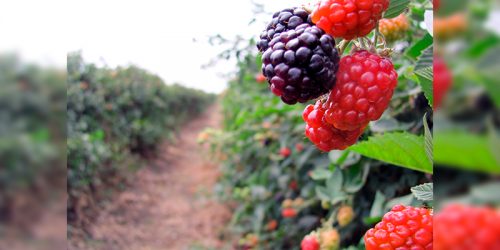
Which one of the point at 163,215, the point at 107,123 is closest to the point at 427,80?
the point at 163,215

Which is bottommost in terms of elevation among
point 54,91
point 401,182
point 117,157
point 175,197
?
point 175,197

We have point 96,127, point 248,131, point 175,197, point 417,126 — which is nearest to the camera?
point 417,126

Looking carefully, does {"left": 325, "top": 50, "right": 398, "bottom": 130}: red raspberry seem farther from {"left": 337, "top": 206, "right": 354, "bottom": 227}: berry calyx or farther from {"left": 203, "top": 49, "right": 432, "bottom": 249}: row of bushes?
{"left": 337, "top": 206, "right": 354, "bottom": 227}: berry calyx

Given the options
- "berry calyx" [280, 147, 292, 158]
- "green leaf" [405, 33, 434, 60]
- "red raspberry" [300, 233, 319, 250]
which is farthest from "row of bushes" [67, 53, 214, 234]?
"green leaf" [405, 33, 434, 60]

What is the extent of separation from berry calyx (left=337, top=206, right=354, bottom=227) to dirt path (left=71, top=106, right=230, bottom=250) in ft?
4.64

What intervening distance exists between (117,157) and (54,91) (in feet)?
8.26

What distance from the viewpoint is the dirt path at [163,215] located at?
2.32m

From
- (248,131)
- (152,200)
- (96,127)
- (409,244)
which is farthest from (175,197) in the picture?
(409,244)

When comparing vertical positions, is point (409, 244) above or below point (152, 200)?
above

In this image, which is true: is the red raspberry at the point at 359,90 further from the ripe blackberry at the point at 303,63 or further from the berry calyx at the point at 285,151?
the berry calyx at the point at 285,151

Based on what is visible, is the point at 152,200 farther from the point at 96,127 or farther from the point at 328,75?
the point at 328,75

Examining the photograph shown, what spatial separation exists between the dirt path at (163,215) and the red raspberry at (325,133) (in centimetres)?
193

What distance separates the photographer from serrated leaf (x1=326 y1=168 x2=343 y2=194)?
0.80 metres

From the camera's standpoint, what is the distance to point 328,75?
0.82 feet
